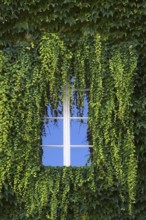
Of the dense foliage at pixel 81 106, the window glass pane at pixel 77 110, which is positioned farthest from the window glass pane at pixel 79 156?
the window glass pane at pixel 77 110

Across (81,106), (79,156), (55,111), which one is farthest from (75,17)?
(79,156)

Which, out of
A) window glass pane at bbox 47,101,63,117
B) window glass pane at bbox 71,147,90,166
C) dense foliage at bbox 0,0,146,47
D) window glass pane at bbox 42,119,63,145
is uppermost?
dense foliage at bbox 0,0,146,47

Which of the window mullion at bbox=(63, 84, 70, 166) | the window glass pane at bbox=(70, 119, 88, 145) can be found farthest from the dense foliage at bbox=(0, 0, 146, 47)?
the window glass pane at bbox=(70, 119, 88, 145)

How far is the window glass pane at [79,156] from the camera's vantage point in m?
8.00

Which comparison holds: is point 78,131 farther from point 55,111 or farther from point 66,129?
point 55,111

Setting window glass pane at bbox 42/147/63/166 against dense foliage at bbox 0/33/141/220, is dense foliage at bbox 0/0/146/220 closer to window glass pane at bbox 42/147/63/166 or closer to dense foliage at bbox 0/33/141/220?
dense foliage at bbox 0/33/141/220

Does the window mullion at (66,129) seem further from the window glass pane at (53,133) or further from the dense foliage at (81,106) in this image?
the dense foliage at (81,106)

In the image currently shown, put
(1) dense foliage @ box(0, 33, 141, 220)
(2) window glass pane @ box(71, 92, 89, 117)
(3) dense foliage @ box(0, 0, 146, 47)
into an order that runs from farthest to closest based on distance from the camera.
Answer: (2) window glass pane @ box(71, 92, 89, 117), (3) dense foliage @ box(0, 0, 146, 47), (1) dense foliage @ box(0, 33, 141, 220)

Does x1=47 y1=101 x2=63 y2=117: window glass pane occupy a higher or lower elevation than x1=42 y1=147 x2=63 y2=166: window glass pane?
higher

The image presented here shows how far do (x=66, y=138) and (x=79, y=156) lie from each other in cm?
34

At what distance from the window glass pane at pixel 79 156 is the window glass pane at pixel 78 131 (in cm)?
9

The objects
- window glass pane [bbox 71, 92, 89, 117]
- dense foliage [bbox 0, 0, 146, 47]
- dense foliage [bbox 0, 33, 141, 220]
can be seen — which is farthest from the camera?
window glass pane [bbox 71, 92, 89, 117]

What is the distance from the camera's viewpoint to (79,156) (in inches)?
317

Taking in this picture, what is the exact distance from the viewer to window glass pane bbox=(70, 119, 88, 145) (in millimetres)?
8023
